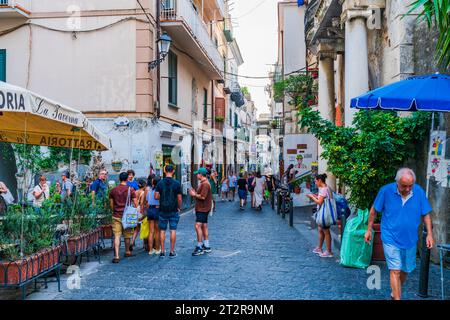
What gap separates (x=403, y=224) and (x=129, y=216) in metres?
5.02

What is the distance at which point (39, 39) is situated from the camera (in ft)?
49.9

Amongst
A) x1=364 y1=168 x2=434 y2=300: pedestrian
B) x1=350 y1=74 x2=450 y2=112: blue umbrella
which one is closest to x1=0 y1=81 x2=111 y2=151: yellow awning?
x1=364 y1=168 x2=434 y2=300: pedestrian

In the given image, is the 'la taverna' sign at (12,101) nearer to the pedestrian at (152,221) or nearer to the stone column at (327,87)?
the pedestrian at (152,221)

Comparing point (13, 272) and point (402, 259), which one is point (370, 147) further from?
point (13, 272)

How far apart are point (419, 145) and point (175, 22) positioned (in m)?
10.4

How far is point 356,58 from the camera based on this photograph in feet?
36.7

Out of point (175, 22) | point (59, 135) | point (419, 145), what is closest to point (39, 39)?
point (175, 22)

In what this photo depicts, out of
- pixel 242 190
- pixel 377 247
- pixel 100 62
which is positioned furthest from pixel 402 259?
pixel 242 190

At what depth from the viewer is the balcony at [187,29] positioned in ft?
53.1

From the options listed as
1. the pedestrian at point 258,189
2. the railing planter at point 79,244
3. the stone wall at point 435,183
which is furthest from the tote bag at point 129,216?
the pedestrian at point 258,189

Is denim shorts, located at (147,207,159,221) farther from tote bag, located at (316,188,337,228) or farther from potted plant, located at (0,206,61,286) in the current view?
tote bag, located at (316,188,337,228)

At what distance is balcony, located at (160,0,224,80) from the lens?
1617 centimetres

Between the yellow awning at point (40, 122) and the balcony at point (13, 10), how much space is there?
7160mm
